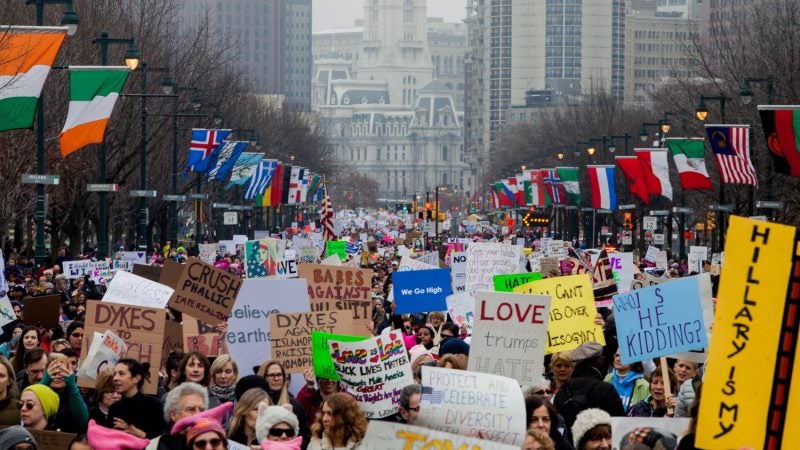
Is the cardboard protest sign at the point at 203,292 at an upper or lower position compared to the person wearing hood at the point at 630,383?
upper

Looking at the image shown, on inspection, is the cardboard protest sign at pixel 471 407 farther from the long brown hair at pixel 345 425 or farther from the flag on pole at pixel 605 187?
the flag on pole at pixel 605 187

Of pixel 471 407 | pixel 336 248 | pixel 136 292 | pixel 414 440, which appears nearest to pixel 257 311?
pixel 136 292

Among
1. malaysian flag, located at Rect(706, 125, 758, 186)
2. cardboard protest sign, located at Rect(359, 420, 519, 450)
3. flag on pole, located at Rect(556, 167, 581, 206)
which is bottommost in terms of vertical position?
flag on pole, located at Rect(556, 167, 581, 206)

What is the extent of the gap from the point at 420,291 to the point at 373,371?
320 inches

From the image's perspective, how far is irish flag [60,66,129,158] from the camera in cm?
2856

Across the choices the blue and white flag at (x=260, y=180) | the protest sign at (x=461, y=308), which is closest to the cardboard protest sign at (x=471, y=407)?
the protest sign at (x=461, y=308)

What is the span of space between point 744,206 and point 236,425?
41.5 m

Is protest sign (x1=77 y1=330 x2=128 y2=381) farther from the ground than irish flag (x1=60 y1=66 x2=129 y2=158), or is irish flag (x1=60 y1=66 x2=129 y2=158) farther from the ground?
irish flag (x1=60 y1=66 x2=129 y2=158)

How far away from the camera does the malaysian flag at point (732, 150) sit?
37.1 m

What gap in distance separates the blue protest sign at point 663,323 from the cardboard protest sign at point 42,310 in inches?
250

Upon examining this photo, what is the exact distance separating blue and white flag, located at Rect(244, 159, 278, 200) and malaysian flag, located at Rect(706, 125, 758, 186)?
30815mm

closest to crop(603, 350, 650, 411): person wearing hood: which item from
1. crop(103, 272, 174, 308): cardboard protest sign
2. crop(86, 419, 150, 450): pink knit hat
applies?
crop(103, 272, 174, 308): cardboard protest sign

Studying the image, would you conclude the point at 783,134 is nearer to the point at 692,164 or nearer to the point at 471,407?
the point at 692,164

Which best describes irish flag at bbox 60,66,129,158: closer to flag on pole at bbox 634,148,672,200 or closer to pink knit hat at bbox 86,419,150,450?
pink knit hat at bbox 86,419,150,450
